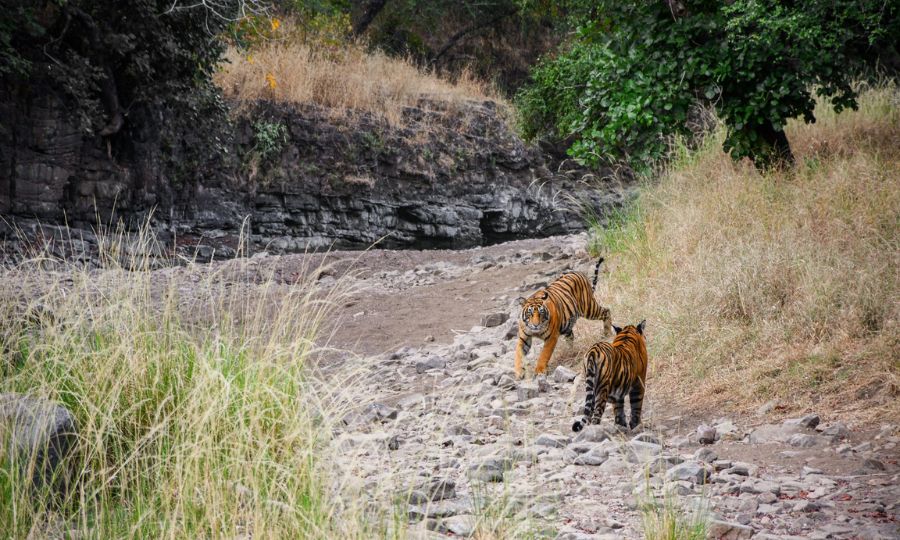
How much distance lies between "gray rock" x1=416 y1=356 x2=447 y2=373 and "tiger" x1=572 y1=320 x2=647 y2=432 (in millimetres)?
2177

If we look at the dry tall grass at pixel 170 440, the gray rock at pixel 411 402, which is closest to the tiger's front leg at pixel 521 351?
the gray rock at pixel 411 402

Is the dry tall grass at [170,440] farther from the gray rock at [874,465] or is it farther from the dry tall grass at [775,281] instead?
the dry tall grass at [775,281]

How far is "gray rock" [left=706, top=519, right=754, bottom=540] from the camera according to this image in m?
2.84

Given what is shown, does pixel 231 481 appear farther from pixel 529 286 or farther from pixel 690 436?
pixel 529 286

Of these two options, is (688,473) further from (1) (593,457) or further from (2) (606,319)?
(2) (606,319)

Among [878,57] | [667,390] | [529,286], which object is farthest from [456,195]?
[667,390]

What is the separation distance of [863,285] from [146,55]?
1093cm

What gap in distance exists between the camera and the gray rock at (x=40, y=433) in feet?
11.1

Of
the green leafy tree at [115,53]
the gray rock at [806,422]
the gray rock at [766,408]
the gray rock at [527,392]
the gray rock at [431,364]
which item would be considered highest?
the green leafy tree at [115,53]

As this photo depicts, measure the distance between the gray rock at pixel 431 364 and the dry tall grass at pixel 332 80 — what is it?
34.8 feet

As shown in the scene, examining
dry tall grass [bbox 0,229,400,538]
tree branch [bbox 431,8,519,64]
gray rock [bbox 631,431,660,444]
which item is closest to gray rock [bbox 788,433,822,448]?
gray rock [bbox 631,431,660,444]

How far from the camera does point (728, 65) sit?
7.62 m

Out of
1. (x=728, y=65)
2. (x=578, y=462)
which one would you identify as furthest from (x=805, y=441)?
(x=728, y=65)

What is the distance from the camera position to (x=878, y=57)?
8070 millimetres
